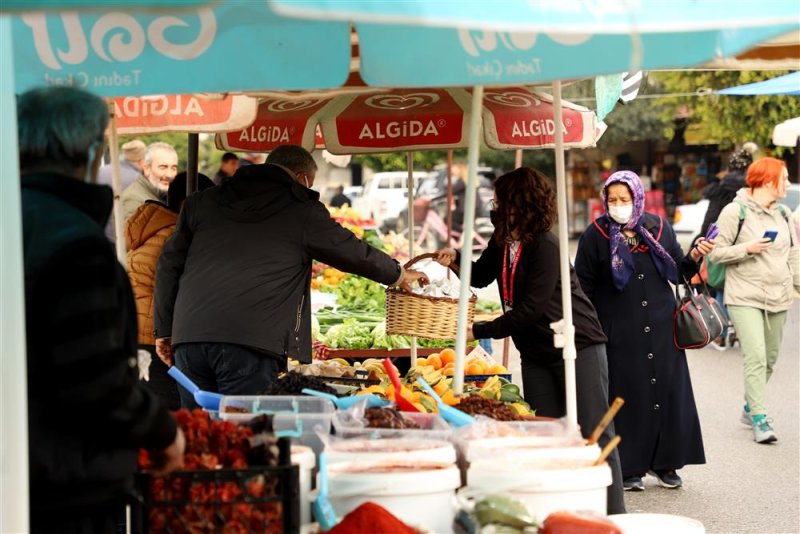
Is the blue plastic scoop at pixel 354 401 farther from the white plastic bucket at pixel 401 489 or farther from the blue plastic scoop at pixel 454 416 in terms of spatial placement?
the white plastic bucket at pixel 401 489

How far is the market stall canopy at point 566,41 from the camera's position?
10.6 feet

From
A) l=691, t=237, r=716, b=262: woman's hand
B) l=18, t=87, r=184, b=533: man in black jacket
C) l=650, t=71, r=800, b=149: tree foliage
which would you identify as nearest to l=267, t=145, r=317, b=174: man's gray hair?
l=18, t=87, r=184, b=533: man in black jacket

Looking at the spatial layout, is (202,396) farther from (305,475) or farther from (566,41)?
(566,41)

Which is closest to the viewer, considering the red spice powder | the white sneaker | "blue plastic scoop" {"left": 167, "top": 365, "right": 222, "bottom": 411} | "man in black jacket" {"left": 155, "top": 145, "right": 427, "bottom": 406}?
the red spice powder

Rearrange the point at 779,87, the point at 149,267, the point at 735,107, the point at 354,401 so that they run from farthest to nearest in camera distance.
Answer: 1. the point at 735,107
2. the point at 779,87
3. the point at 149,267
4. the point at 354,401

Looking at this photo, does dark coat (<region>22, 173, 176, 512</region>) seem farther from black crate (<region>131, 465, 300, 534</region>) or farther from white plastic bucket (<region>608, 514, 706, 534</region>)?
white plastic bucket (<region>608, 514, 706, 534</region>)

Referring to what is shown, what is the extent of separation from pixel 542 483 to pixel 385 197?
93.6ft

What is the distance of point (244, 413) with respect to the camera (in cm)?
445

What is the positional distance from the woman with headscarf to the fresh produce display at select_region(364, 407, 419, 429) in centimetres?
352

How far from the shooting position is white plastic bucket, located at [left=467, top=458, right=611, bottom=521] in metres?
3.85

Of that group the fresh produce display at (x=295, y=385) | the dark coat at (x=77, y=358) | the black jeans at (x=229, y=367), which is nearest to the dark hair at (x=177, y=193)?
the black jeans at (x=229, y=367)

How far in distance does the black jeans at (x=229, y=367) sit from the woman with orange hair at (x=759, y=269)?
4.80m

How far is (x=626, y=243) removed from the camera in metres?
7.66

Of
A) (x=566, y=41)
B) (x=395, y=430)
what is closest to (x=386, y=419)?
(x=395, y=430)
